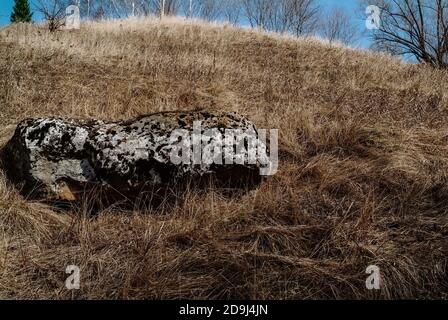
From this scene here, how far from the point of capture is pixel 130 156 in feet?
10.9

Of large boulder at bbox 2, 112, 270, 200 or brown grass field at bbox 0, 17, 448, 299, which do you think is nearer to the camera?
brown grass field at bbox 0, 17, 448, 299

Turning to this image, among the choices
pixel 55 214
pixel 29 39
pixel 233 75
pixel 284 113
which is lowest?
pixel 55 214

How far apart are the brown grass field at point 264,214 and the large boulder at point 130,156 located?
18 cm

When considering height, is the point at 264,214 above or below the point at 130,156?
below

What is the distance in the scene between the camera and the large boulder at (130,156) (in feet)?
10.9

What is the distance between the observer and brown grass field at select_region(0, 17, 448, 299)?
99.8 inches

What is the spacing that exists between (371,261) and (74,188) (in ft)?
8.03

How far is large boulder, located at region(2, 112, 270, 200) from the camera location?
10.9 feet

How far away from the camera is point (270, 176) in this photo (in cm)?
378

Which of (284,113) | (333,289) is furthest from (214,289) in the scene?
(284,113)

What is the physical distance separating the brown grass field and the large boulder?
0.58 feet

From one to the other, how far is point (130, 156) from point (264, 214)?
1.24 meters

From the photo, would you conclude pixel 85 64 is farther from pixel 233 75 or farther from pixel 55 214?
pixel 55 214
